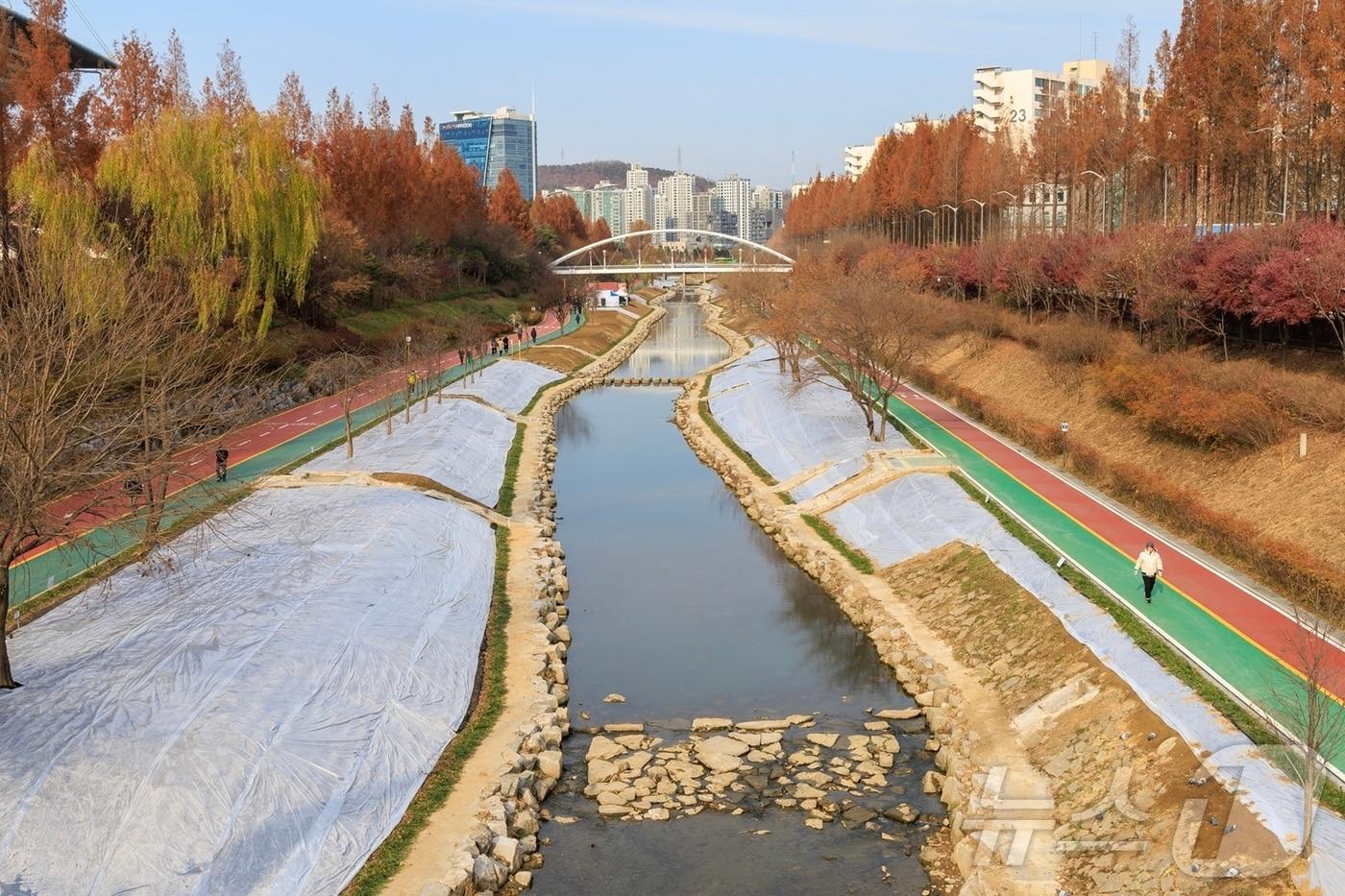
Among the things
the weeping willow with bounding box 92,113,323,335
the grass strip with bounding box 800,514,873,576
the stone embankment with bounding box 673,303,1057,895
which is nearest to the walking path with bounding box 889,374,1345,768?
the stone embankment with bounding box 673,303,1057,895

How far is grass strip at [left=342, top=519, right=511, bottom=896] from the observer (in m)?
14.9

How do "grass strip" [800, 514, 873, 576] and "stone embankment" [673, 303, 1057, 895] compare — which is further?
"grass strip" [800, 514, 873, 576]

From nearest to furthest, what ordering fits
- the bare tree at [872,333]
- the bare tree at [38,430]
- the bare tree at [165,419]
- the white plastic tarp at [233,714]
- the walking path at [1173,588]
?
the white plastic tarp at [233,714] → the bare tree at [38,430] → the walking path at [1173,588] → the bare tree at [165,419] → the bare tree at [872,333]

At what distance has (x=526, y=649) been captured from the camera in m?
23.5

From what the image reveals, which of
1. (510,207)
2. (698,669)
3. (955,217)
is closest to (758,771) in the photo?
(698,669)

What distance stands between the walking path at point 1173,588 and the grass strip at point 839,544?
363 cm

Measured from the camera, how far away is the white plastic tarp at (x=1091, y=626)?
13.6 metres

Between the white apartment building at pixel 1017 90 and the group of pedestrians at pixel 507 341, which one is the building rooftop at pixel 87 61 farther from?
the white apartment building at pixel 1017 90

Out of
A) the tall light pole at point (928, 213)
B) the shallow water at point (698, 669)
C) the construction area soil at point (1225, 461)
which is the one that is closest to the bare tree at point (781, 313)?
the shallow water at point (698, 669)

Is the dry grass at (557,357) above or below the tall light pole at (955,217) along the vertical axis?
below

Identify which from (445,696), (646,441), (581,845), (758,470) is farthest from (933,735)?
(646,441)

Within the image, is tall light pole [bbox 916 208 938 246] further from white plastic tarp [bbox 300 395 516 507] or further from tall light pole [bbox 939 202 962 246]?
white plastic tarp [bbox 300 395 516 507]

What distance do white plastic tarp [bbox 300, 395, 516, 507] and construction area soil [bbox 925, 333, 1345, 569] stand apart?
1704cm

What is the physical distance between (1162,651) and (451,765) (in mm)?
10883
